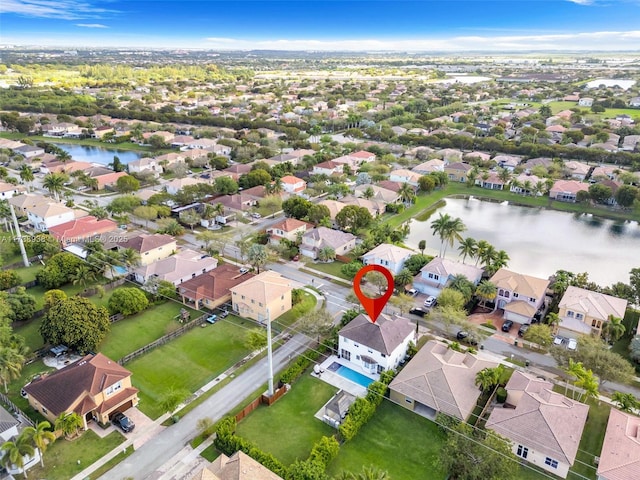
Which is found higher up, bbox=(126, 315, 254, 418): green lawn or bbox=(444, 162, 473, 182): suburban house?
bbox=(444, 162, 473, 182): suburban house

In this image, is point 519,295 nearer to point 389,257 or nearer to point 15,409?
point 389,257

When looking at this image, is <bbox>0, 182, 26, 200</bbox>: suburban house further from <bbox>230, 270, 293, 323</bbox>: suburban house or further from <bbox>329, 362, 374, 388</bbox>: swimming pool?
<bbox>329, 362, 374, 388</bbox>: swimming pool

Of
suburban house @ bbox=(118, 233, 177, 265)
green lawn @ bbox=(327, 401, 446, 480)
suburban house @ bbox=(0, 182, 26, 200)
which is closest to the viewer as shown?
green lawn @ bbox=(327, 401, 446, 480)

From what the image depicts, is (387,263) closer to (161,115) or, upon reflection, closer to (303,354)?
(303,354)

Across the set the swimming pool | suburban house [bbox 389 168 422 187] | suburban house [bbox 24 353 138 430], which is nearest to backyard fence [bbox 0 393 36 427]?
suburban house [bbox 24 353 138 430]

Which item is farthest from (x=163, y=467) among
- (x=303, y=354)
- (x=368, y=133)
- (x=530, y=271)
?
(x=368, y=133)

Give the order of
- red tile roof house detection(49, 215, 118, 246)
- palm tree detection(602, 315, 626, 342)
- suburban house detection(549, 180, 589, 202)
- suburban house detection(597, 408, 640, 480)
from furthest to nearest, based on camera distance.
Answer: suburban house detection(549, 180, 589, 202), red tile roof house detection(49, 215, 118, 246), palm tree detection(602, 315, 626, 342), suburban house detection(597, 408, 640, 480)

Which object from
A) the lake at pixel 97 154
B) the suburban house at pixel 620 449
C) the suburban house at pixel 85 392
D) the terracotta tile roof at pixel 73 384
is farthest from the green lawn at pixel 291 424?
the lake at pixel 97 154

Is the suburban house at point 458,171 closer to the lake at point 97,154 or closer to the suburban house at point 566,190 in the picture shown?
the suburban house at point 566,190
